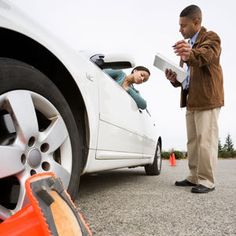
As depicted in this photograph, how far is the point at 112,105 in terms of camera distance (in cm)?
238

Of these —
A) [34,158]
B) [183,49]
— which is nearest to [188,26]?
[183,49]

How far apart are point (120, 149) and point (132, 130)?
1.37 ft

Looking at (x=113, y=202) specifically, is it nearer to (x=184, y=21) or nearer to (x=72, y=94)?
(x=72, y=94)

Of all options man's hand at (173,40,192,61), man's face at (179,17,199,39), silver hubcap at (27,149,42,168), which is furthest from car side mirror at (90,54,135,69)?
silver hubcap at (27,149,42,168)

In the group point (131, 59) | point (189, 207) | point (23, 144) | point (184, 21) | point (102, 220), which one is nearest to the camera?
point (23, 144)

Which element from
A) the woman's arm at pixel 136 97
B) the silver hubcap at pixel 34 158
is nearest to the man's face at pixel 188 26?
the woman's arm at pixel 136 97

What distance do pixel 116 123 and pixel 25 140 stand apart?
45.8 inches

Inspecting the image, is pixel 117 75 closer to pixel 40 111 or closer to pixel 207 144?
pixel 207 144

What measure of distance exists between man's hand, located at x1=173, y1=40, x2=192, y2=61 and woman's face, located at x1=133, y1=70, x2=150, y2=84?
1.71ft

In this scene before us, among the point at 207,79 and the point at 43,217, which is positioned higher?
the point at 207,79

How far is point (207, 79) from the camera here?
9.93ft

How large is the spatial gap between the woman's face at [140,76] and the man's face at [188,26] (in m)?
0.57

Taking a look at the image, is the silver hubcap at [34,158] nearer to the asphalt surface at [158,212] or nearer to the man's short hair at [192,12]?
the asphalt surface at [158,212]

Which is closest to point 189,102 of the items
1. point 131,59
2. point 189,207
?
point 131,59
